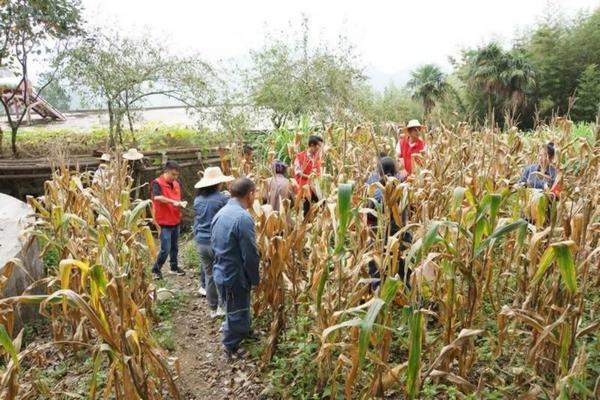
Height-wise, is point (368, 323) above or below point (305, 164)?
below

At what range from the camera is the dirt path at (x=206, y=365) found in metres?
3.42

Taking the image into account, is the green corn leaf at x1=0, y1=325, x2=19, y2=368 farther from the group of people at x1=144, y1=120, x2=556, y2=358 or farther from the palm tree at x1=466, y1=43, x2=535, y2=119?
the palm tree at x1=466, y1=43, x2=535, y2=119

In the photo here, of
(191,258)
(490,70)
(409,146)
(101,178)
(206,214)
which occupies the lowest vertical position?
(191,258)

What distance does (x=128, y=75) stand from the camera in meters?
9.05

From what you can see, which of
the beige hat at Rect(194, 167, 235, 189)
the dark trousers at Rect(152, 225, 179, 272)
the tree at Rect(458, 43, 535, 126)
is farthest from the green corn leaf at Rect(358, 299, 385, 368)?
the tree at Rect(458, 43, 535, 126)

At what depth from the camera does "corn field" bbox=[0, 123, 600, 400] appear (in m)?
2.42

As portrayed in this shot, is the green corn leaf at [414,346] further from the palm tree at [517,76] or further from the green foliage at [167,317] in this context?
the palm tree at [517,76]

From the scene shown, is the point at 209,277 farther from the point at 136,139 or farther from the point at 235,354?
the point at 136,139

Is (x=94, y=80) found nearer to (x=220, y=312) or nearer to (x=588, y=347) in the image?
(x=220, y=312)

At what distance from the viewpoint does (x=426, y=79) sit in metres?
26.7

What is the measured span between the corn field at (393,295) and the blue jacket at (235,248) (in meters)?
0.15

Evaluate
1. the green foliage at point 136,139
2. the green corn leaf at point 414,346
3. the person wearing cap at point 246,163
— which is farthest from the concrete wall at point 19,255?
the green foliage at point 136,139

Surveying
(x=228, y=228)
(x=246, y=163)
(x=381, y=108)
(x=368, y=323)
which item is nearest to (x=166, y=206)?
(x=246, y=163)

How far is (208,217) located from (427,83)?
23498mm
